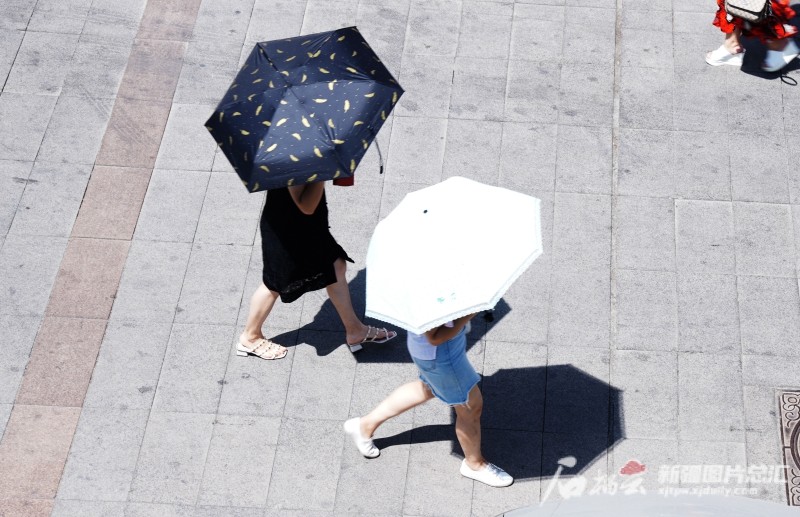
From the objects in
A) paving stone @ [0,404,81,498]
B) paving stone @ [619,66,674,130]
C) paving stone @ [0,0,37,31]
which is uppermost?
paving stone @ [619,66,674,130]

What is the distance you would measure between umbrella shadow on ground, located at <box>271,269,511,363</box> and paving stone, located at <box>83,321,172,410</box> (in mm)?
768

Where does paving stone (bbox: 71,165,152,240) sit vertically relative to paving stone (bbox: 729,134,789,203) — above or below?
below

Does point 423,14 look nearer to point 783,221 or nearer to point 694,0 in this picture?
point 694,0

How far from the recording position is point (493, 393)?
6.70 metres

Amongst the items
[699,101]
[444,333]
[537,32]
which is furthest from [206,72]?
[444,333]

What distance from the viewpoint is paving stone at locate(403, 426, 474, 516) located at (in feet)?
20.4

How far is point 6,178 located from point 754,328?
5302 mm

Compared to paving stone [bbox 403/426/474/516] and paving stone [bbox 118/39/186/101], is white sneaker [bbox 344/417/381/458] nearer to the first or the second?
paving stone [bbox 403/426/474/516]

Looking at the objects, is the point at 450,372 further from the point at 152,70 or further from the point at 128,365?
the point at 152,70

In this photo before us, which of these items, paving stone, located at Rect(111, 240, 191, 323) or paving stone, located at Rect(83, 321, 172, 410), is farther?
paving stone, located at Rect(111, 240, 191, 323)

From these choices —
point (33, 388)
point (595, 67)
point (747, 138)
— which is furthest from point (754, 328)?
point (33, 388)

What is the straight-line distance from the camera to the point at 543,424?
6551 mm

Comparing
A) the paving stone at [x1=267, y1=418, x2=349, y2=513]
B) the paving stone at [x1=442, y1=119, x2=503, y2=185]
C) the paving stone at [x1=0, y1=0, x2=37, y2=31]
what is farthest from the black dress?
the paving stone at [x1=0, y1=0, x2=37, y2=31]

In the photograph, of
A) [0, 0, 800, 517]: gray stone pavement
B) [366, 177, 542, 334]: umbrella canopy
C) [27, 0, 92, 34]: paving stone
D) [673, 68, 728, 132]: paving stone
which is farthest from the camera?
[27, 0, 92, 34]: paving stone
